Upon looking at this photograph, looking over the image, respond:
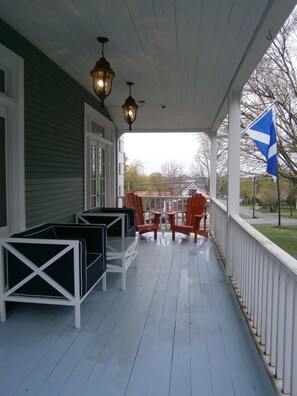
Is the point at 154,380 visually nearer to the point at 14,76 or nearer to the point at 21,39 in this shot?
the point at 14,76

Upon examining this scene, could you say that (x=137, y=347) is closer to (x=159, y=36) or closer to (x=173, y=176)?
(x=159, y=36)

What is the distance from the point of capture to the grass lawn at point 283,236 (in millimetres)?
7873

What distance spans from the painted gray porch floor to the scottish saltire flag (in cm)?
143

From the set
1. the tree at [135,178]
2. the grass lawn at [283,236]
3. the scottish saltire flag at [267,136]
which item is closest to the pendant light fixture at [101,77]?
the scottish saltire flag at [267,136]

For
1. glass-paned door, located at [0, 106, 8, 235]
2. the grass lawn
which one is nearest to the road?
the grass lawn

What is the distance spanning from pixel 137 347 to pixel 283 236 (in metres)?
7.22

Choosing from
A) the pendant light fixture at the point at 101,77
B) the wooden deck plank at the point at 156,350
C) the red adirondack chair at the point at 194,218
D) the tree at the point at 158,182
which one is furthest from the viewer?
the tree at the point at 158,182

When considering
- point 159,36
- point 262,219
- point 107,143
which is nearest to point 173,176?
point 262,219

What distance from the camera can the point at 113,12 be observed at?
2.69 m

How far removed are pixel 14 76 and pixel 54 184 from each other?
4.54 feet

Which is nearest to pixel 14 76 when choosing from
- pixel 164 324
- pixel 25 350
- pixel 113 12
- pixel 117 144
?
pixel 113 12

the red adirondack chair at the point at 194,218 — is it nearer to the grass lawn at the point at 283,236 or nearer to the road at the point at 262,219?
the road at the point at 262,219

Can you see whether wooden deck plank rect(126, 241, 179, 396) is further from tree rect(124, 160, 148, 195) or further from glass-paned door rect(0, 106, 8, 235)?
tree rect(124, 160, 148, 195)

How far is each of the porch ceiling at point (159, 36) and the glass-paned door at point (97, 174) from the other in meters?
1.62
